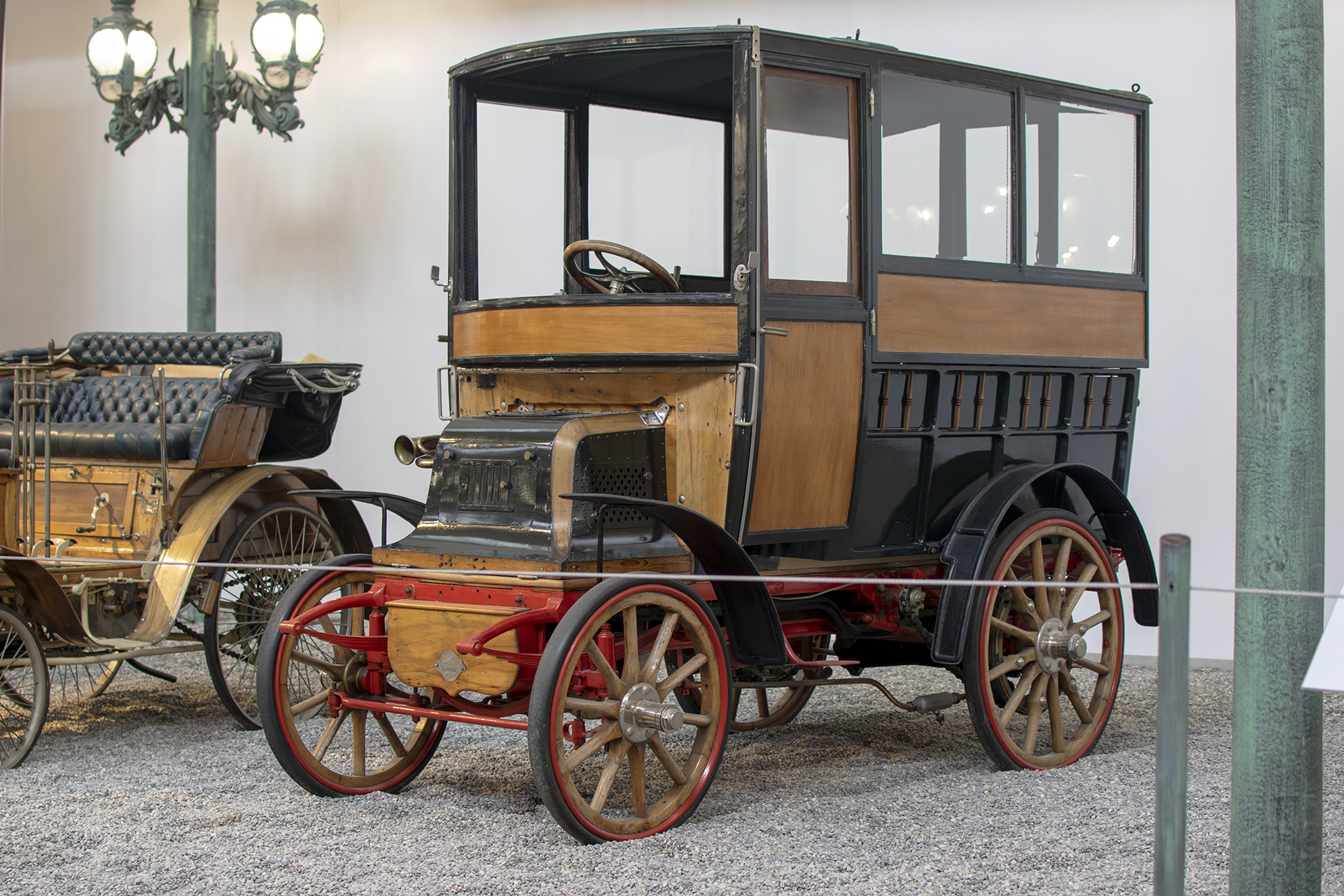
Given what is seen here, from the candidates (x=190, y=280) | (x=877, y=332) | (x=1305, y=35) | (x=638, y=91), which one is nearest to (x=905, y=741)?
(x=877, y=332)

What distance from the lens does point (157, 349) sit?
539 cm

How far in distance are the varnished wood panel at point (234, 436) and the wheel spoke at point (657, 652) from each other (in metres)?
2.13

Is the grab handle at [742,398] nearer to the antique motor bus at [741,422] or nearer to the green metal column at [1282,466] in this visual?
the antique motor bus at [741,422]

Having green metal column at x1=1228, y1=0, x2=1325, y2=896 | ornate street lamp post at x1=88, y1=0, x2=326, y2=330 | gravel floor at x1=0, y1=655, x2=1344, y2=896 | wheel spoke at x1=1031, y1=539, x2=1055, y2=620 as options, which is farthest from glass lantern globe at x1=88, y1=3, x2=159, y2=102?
green metal column at x1=1228, y1=0, x2=1325, y2=896

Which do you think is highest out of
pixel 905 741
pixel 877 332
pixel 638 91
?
pixel 638 91

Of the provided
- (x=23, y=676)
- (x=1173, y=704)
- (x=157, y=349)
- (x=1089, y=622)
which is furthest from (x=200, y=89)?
(x=1173, y=704)

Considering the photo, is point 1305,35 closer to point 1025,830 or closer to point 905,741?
point 1025,830

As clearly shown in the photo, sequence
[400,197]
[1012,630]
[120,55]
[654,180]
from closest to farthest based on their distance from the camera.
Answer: [1012,630] → [654,180] → [120,55] → [400,197]

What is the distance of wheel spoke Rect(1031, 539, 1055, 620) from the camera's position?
4.26m

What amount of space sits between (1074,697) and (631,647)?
5.89ft

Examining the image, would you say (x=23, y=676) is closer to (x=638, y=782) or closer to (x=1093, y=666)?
(x=638, y=782)

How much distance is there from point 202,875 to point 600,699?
1.03m

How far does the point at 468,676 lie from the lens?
3453 millimetres

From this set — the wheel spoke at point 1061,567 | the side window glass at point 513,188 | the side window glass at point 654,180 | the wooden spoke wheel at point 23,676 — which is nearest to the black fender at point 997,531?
the wheel spoke at point 1061,567
